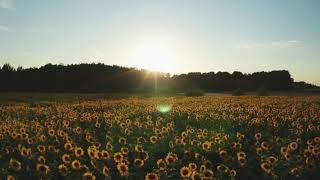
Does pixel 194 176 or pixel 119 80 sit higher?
pixel 119 80

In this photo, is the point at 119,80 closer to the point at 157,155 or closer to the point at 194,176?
the point at 157,155

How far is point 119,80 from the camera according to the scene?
9925 cm

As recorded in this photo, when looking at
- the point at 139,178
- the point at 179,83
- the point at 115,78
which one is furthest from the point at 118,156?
the point at 179,83

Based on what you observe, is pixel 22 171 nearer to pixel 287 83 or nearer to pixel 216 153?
pixel 216 153

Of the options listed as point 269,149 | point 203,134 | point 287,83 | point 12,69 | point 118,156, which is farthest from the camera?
point 287,83

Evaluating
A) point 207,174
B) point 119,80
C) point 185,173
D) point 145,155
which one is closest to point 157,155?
point 145,155

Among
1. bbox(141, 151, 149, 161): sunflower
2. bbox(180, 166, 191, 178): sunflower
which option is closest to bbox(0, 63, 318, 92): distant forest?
bbox(141, 151, 149, 161): sunflower

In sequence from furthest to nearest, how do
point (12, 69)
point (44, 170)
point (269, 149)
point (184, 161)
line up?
point (12, 69), point (269, 149), point (184, 161), point (44, 170)

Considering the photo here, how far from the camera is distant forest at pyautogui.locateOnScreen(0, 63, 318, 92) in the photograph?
92875 mm

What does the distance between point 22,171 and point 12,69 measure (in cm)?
9338

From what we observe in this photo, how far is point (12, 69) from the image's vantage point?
97.6 meters

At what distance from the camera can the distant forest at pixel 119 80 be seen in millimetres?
92875

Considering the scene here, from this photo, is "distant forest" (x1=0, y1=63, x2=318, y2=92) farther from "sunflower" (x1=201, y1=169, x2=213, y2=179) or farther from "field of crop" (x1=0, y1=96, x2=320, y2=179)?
"sunflower" (x1=201, y1=169, x2=213, y2=179)

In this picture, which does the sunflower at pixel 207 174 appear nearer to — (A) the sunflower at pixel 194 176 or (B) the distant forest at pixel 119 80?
(A) the sunflower at pixel 194 176
